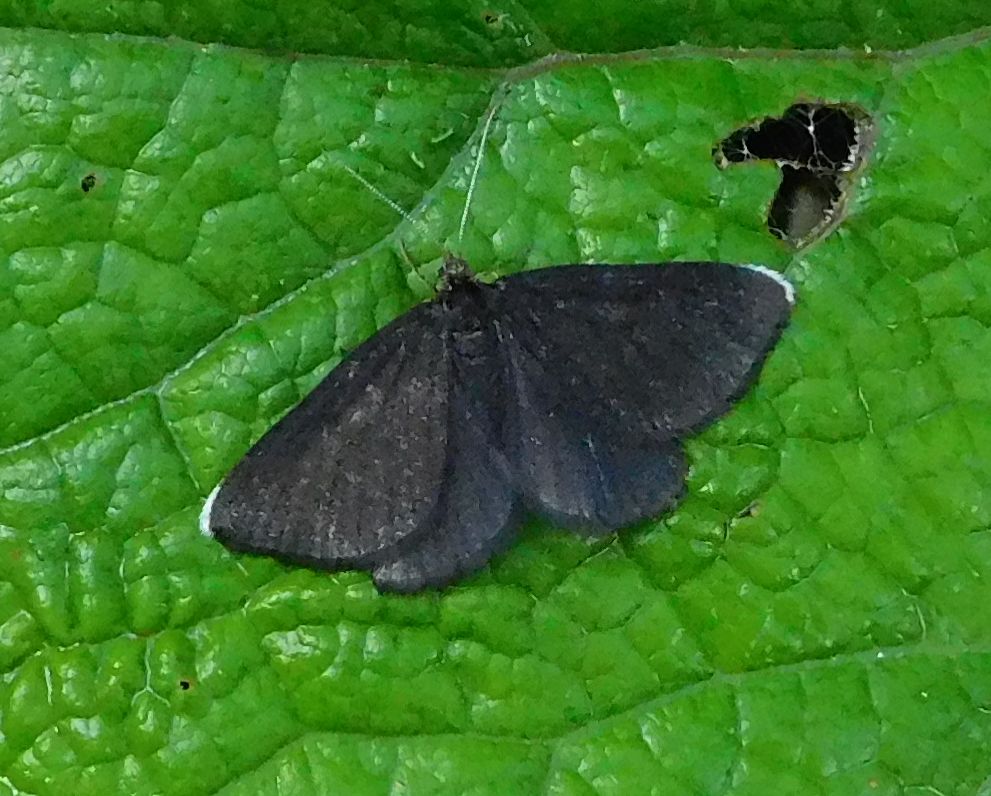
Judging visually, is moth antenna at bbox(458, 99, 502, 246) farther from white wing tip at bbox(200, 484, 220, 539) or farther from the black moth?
white wing tip at bbox(200, 484, 220, 539)

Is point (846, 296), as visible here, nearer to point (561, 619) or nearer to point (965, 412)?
point (965, 412)

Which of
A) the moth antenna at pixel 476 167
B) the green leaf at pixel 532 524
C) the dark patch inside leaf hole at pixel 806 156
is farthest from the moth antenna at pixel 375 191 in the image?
the dark patch inside leaf hole at pixel 806 156

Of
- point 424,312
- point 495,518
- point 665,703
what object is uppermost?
point 424,312

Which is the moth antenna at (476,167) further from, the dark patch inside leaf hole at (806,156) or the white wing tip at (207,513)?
the white wing tip at (207,513)

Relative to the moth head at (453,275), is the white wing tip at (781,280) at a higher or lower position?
higher

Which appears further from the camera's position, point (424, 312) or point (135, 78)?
point (424, 312)

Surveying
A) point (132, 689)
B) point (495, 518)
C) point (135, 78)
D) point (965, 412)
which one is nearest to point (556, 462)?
point (495, 518)
